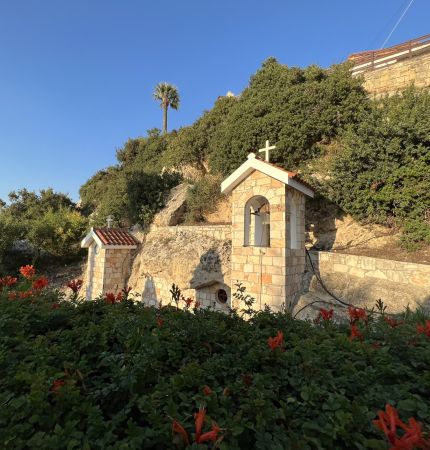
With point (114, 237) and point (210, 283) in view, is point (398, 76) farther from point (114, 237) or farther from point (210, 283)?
point (114, 237)

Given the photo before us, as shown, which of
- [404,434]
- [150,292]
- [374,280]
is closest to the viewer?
[404,434]

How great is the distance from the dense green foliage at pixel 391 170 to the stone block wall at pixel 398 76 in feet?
6.45

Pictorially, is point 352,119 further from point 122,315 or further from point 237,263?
point 122,315

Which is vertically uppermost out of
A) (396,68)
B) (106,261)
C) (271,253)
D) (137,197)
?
(396,68)

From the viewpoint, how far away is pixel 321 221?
10188mm

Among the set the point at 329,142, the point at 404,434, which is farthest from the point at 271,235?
the point at 329,142

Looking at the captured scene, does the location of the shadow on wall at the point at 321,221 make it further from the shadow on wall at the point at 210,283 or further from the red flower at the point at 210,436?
the red flower at the point at 210,436

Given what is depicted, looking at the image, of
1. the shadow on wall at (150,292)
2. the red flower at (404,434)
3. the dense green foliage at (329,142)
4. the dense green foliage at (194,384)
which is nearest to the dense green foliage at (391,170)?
the dense green foliage at (329,142)

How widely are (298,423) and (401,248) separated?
26.0 ft

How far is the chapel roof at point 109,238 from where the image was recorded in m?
10.9

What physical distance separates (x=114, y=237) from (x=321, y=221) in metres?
8.07

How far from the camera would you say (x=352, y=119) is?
36.6 feet

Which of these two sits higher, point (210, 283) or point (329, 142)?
point (329, 142)

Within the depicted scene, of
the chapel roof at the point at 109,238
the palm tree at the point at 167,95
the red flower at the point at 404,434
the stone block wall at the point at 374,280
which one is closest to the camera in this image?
the red flower at the point at 404,434
